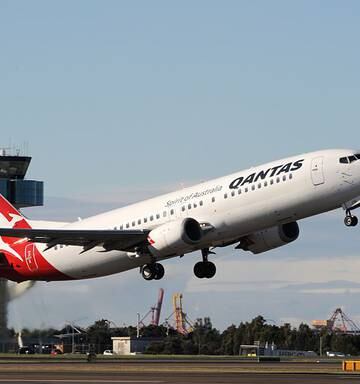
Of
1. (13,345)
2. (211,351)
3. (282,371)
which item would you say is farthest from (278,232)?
(211,351)

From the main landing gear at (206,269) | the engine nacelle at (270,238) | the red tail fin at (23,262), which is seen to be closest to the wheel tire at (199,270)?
the main landing gear at (206,269)

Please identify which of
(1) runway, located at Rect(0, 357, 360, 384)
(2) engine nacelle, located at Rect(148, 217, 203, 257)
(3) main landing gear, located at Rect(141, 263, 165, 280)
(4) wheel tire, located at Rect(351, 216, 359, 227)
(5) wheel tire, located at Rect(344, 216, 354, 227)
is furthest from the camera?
(3) main landing gear, located at Rect(141, 263, 165, 280)

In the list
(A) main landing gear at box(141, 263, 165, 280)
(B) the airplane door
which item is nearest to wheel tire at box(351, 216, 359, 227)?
(B) the airplane door

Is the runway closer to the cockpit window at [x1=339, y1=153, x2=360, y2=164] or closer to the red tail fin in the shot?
the cockpit window at [x1=339, y1=153, x2=360, y2=164]

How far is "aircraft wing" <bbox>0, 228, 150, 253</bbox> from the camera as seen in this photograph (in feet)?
227

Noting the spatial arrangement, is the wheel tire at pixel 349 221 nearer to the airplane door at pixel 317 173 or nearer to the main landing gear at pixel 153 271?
the airplane door at pixel 317 173

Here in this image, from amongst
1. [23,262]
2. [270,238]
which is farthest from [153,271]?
[23,262]

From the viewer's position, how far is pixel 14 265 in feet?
261

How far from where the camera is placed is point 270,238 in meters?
71.8

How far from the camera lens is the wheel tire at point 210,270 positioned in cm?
7375

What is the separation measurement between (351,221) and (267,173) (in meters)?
5.32

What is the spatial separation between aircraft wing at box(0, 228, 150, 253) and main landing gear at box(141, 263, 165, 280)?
159 centimetres

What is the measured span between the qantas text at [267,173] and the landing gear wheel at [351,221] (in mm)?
3844

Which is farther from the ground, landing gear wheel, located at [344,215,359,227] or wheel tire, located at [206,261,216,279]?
landing gear wheel, located at [344,215,359,227]
